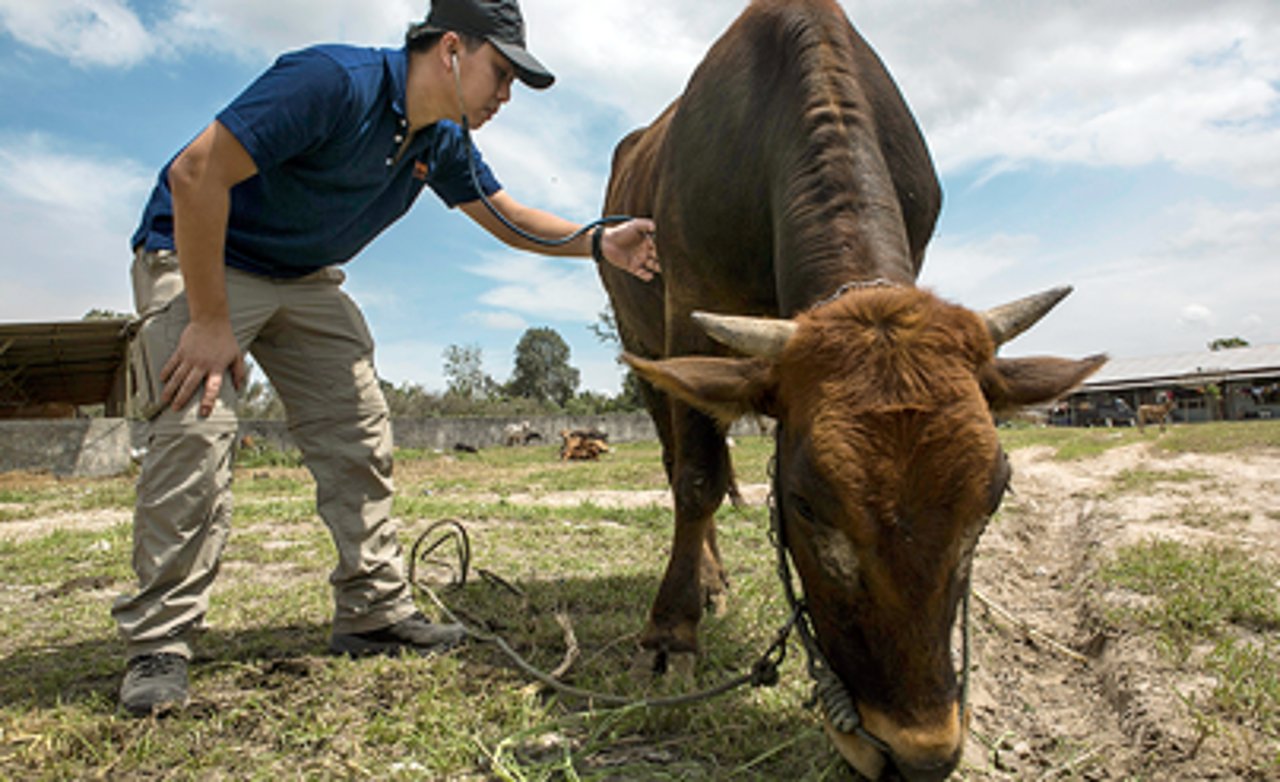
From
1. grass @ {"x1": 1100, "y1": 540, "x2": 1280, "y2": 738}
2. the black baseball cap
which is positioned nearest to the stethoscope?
the black baseball cap

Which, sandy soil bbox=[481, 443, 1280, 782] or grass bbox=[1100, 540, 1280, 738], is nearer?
sandy soil bbox=[481, 443, 1280, 782]

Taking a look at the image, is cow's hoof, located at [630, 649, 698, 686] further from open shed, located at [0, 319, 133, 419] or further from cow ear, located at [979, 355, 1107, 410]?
open shed, located at [0, 319, 133, 419]

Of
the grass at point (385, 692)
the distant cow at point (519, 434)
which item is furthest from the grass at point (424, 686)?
the distant cow at point (519, 434)

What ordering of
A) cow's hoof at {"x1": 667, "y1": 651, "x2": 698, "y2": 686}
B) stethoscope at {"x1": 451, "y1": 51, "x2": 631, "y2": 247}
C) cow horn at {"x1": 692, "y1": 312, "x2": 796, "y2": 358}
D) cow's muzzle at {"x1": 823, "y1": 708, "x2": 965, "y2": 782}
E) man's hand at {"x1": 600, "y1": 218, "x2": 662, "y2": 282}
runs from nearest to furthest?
1. cow's muzzle at {"x1": 823, "y1": 708, "x2": 965, "y2": 782}
2. cow horn at {"x1": 692, "y1": 312, "x2": 796, "y2": 358}
3. cow's hoof at {"x1": 667, "y1": 651, "x2": 698, "y2": 686}
4. stethoscope at {"x1": 451, "y1": 51, "x2": 631, "y2": 247}
5. man's hand at {"x1": 600, "y1": 218, "x2": 662, "y2": 282}

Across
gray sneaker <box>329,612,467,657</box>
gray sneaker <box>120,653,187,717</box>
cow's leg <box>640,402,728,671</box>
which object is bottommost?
gray sneaker <box>329,612,467,657</box>

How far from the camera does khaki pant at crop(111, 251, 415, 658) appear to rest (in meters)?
2.57

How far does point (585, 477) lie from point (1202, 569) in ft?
29.7

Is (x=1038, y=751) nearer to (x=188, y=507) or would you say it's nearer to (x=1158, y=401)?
(x=188, y=507)

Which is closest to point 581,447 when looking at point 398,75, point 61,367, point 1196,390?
point 61,367

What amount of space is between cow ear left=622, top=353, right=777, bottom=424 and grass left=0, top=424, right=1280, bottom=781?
982 mm

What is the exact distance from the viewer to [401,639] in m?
3.14

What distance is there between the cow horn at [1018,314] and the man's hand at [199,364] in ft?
8.15

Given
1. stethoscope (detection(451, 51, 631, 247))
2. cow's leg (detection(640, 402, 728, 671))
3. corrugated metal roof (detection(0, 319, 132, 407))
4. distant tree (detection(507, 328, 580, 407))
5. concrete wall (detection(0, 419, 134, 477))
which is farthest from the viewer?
distant tree (detection(507, 328, 580, 407))

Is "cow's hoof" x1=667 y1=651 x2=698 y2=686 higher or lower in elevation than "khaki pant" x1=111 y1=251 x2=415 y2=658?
lower
